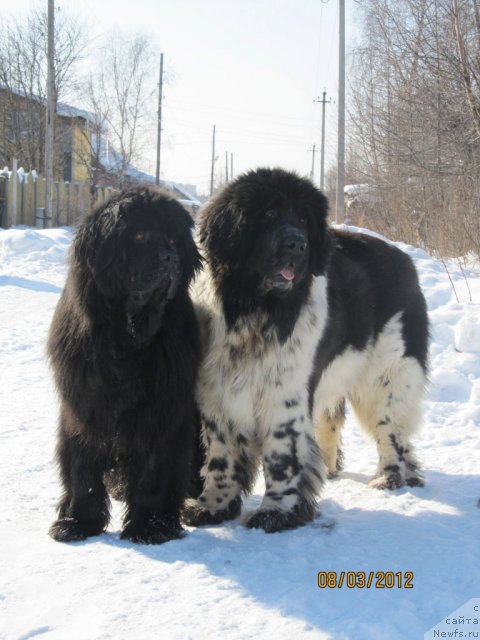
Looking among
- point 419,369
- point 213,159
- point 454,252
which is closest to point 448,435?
point 419,369

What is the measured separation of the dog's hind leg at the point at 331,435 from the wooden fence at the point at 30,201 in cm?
1638

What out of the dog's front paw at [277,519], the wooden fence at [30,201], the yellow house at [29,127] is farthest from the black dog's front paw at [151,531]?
the yellow house at [29,127]

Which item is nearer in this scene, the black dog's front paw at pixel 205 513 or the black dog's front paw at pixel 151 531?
the black dog's front paw at pixel 151 531

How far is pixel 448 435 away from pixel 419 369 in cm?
82

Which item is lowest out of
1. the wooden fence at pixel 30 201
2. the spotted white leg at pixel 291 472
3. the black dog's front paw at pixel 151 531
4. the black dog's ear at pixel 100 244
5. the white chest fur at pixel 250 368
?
the black dog's front paw at pixel 151 531

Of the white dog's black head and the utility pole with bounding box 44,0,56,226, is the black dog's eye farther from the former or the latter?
the utility pole with bounding box 44,0,56,226

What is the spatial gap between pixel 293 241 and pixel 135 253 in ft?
2.74

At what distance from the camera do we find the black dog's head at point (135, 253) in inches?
135

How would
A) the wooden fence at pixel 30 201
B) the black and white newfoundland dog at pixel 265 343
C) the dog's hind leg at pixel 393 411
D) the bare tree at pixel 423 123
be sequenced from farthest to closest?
the wooden fence at pixel 30 201 < the bare tree at pixel 423 123 < the dog's hind leg at pixel 393 411 < the black and white newfoundland dog at pixel 265 343

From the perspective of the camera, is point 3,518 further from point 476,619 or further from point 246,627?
point 476,619

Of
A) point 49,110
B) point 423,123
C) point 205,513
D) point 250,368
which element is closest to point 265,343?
point 250,368

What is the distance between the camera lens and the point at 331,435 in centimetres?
520
